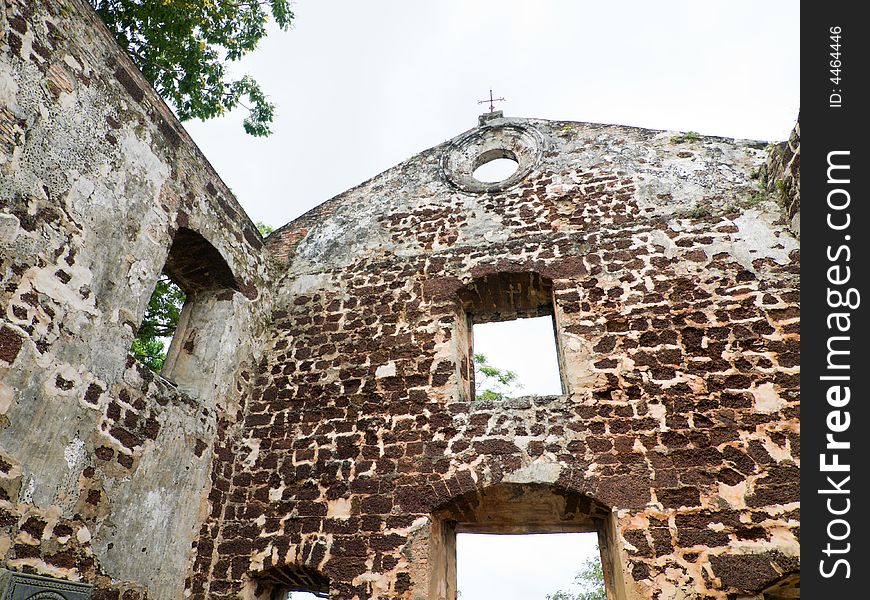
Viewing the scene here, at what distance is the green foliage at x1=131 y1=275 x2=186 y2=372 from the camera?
859cm

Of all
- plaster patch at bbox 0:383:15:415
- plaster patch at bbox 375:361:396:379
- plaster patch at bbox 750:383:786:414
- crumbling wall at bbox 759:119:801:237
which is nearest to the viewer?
plaster patch at bbox 0:383:15:415

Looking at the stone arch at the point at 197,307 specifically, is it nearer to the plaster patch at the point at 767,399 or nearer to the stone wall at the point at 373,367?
the stone wall at the point at 373,367

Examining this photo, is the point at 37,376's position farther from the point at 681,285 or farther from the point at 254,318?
the point at 681,285

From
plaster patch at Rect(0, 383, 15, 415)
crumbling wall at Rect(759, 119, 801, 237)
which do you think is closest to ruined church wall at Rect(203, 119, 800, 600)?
crumbling wall at Rect(759, 119, 801, 237)

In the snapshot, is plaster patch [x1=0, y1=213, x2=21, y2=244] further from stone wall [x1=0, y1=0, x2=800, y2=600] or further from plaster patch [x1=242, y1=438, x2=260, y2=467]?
plaster patch [x1=242, y1=438, x2=260, y2=467]

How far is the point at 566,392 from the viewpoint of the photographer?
5.48m

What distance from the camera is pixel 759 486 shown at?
452 centimetres

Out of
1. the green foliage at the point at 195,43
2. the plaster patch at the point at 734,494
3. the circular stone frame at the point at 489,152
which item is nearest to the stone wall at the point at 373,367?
the plaster patch at the point at 734,494

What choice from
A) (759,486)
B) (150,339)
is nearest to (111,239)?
(150,339)

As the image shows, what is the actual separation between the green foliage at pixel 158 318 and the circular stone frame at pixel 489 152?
14.7 feet

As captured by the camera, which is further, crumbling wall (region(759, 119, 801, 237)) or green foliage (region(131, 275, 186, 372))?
green foliage (region(131, 275, 186, 372))

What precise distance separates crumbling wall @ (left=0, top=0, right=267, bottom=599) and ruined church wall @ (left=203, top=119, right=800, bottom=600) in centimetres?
80

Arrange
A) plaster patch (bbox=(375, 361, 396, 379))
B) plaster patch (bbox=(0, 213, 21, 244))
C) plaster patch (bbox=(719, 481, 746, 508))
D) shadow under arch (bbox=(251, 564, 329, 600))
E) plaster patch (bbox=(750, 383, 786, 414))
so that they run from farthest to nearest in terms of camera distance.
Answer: plaster patch (bbox=(375, 361, 396, 379)) < shadow under arch (bbox=(251, 564, 329, 600)) < plaster patch (bbox=(750, 383, 786, 414)) < plaster patch (bbox=(719, 481, 746, 508)) < plaster patch (bbox=(0, 213, 21, 244))

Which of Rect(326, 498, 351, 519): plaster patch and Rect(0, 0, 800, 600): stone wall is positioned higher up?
Rect(0, 0, 800, 600): stone wall
